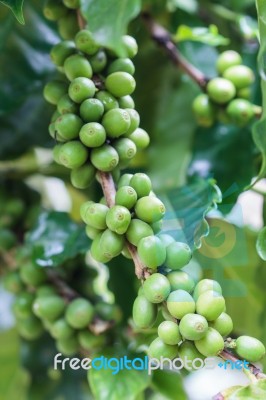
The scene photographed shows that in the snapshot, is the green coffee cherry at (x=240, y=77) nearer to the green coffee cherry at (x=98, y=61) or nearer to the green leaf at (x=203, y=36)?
the green leaf at (x=203, y=36)

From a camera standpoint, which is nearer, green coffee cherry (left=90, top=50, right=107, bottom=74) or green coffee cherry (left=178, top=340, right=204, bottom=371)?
green coffee cherry (left=178, top=340, right=204, bottom=371)

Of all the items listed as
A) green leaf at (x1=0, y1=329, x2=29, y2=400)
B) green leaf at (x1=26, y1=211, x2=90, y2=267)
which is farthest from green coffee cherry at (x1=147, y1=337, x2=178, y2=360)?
green leaf at (x1=0, y1=329, x2=29, y2=400)

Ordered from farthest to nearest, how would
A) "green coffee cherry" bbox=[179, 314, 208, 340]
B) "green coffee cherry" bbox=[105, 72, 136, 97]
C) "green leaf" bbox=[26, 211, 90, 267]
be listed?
1. "green leaf" bbox=[26, 211, 90, 267]
2. "green coffee cherry" bbox=[105, 72, 136, 97]
3. "green coffee cherry" bbox=[179, 314, 208, 340]

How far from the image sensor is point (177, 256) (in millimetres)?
425

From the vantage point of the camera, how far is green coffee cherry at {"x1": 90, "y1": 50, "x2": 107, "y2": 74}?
515 mm

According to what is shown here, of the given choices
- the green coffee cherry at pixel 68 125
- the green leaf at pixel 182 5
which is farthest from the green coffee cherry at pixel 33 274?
the green leaf at pixel 182 5

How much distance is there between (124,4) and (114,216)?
15 cm

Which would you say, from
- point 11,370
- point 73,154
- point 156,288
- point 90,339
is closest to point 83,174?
point 73,154

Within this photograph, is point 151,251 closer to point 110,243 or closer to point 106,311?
point 110,243

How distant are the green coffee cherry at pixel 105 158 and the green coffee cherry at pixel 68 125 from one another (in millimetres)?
22

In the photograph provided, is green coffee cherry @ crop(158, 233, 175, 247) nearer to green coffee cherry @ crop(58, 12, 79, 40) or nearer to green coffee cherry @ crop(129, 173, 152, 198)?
green coffee cherry @ crop(129, 173, 152, 198)

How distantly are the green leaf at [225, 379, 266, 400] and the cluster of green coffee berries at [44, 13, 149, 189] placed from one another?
0.62 ft

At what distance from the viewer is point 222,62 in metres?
0.69

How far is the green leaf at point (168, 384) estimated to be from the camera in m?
0.64
